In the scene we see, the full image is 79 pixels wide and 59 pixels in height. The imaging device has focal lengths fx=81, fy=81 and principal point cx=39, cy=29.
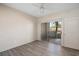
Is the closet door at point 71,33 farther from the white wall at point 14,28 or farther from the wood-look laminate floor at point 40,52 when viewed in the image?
the white wall at point 14,28

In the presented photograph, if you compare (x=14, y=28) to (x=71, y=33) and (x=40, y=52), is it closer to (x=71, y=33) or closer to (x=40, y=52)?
(x=40, y=52)

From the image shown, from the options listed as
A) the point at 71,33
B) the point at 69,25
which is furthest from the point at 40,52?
the point at 69,25

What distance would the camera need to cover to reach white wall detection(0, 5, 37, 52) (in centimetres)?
444

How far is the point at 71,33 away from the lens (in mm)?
4836

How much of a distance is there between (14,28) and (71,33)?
11.6 feet

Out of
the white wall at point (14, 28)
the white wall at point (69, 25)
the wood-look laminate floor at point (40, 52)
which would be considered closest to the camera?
the wood-look laminate floor at point (40, 52)

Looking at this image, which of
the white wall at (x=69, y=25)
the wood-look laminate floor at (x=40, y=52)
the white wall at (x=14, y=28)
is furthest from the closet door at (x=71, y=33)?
the white wall at (x=14, y=28)

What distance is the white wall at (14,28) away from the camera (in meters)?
4.44

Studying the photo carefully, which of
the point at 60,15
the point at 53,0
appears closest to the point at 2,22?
the point at 60,15

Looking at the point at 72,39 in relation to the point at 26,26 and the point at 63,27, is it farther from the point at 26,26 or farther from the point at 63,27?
the point at 26,26

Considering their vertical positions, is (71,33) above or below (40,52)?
above

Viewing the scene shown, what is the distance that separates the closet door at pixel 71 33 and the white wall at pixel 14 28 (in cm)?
291

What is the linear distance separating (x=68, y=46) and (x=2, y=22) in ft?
13.5

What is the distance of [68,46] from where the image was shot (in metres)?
5.02
